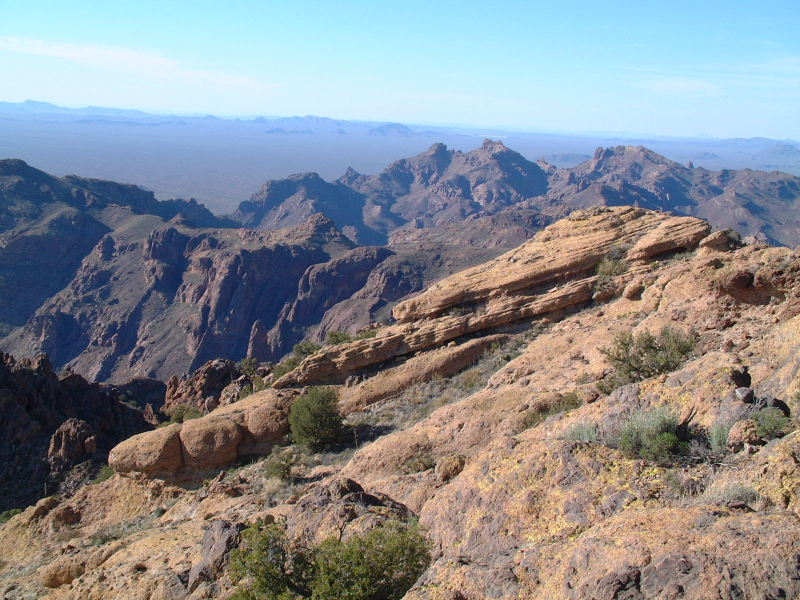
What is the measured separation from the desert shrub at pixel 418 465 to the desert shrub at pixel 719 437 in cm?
627

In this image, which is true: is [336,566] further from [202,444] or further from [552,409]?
[202,444]

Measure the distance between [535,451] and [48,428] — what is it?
27500 mm

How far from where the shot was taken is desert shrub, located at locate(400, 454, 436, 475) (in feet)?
42.7

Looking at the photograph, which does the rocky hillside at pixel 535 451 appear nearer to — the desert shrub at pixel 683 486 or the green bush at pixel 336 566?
Result: the desert shrub at pixel 683 486

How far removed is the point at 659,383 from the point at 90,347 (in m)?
93.5

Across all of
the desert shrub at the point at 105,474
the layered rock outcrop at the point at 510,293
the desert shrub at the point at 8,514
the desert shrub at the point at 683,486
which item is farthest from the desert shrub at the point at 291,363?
the desert shrub at the point at 683,486

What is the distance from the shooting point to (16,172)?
12912cm

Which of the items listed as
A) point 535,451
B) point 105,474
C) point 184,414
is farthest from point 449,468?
point 184,414

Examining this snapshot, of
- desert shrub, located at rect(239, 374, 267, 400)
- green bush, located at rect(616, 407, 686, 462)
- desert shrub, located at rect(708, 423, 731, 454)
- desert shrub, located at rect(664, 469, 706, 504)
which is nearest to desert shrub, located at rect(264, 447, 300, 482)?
desert shrub, located at rect(239, 374, 267, 400)

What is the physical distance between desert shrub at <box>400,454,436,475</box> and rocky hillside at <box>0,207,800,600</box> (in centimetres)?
8

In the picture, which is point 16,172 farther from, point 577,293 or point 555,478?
point 555,478

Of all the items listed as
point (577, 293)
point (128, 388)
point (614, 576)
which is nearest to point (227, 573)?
point (614, 576)

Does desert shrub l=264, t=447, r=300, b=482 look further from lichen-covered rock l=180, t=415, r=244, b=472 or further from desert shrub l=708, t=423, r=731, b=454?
desert shrub l=708, t=423, r=731, b=454

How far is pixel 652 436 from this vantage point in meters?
8.06
